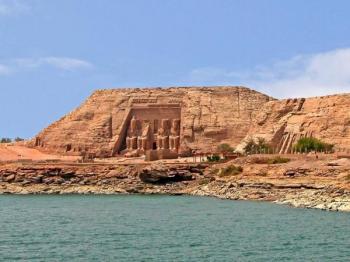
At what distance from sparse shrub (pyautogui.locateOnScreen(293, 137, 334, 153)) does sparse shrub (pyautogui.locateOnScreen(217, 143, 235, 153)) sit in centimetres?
1438

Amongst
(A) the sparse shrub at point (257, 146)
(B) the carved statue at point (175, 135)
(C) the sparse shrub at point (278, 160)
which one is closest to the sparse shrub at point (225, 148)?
(A) the sparse shrub at point (257, 146)

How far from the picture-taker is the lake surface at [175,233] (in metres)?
28.3

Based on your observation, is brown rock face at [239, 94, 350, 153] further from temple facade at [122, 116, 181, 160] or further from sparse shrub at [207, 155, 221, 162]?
temple facade at [122, 116, 181, 160]

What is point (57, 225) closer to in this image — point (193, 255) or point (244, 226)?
point (244, 226)

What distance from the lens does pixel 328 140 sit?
280 feet

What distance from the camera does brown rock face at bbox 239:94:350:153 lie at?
86250 millimetres

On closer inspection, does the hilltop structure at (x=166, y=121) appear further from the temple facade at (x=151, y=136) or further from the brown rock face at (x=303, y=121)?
the brown rock face at (x=303, y=121)

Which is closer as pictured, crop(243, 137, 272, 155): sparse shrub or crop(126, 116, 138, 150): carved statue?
crop(243, 137, 272, 155): sparse shrub

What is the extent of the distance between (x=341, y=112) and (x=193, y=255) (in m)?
63.0

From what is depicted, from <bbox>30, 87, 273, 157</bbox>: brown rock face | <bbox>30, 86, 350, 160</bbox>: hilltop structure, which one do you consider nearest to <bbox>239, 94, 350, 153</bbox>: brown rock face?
<bbox>30, 86, 350, 160</bbox>: hilltop structure

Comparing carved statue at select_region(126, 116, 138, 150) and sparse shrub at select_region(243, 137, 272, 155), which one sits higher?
carved statue at select_region(126, 116, 138, 150)

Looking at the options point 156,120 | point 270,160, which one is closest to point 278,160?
point 270,160

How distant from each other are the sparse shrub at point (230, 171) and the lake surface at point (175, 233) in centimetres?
1973

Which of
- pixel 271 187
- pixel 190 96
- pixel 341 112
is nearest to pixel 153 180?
pixel 271 187
